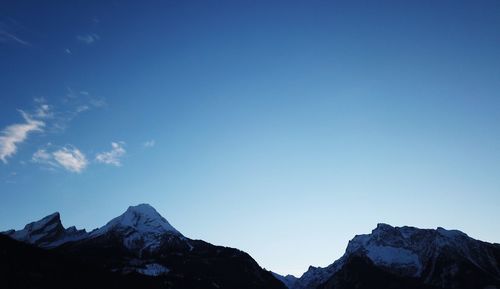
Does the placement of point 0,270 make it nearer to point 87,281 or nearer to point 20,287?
point 20,287

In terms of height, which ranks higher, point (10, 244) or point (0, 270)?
point (10, 244)

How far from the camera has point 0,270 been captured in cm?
16550

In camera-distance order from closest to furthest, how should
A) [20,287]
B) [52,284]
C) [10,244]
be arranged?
1. [20,287]
2. [52,284]
3. [10,244]

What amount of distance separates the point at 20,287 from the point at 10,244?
3782 cm

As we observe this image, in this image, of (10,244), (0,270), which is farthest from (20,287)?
(10,244)

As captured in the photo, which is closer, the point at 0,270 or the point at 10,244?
the point at 0,270

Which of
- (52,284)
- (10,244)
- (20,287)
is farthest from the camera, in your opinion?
(10,244)

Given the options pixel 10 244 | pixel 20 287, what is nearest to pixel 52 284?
pixel 20 287

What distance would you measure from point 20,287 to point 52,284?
16.5 meters

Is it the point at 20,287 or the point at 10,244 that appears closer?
the point at 20,287

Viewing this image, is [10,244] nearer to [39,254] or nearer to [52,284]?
[39,254]

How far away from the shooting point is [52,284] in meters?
176

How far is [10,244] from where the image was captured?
192 meters

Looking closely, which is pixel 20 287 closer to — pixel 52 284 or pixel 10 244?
pixel 52 284
